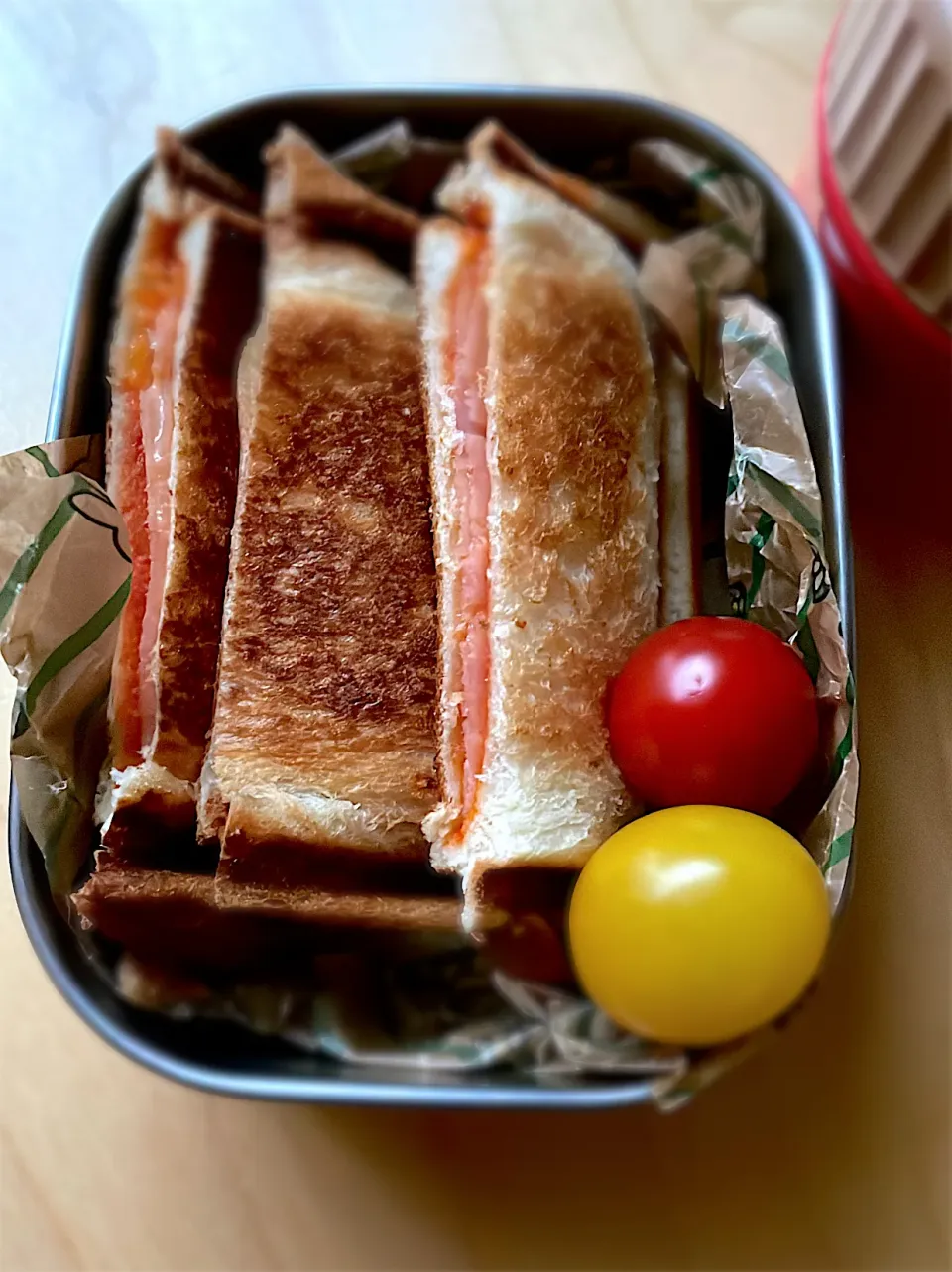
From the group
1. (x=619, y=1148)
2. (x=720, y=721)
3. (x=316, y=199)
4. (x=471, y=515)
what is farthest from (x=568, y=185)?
(x=619, y=1148)

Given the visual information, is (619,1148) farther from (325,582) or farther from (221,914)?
(325,582)

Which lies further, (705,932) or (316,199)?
(316,199)

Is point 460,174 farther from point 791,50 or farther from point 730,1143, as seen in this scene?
point 730,1143

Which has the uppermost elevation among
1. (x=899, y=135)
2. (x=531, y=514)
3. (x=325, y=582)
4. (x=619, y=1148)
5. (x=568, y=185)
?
(x=899, y=135)

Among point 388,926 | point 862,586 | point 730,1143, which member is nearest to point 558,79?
point 862,586

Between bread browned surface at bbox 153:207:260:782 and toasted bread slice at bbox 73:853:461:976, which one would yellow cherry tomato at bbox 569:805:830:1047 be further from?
bread browned surface at bbox 153:207:260:782

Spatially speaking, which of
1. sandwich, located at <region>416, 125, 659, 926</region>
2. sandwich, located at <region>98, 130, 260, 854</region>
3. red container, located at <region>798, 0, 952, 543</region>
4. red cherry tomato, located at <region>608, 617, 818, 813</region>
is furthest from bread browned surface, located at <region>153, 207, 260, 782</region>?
red container, located at <region>798, 0, 952, 543</region>
